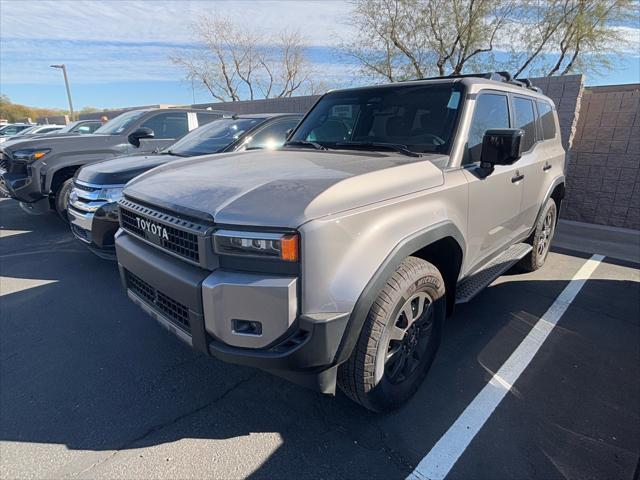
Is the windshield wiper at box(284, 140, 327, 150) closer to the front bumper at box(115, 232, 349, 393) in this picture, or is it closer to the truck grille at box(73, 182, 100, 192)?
the front bumper at box(115, 232, 349, 393)

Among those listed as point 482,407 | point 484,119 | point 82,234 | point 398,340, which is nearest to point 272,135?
point 82,234

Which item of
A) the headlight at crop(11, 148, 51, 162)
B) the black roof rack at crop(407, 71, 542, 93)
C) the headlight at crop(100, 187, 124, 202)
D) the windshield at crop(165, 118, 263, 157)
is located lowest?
the headlight at crop(100, 187, 124, 202)

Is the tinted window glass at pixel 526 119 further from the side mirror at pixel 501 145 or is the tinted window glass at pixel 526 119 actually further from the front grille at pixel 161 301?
the front grille at pixel 161 301

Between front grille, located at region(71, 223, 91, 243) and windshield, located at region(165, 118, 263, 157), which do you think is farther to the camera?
windshield, located at region(165, 118, 263, 157)

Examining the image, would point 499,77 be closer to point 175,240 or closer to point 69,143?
point 175,240

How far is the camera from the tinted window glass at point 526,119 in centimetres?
362

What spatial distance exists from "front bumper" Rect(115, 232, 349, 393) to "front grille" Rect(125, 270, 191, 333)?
0.09ft

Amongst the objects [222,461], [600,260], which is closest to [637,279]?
[600,260]

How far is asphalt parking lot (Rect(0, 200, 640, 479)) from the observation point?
2092 mm

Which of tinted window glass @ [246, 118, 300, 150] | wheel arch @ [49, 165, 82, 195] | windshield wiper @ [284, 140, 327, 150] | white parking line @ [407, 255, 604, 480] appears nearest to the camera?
white parking line @ [407, 255, 604, 480]

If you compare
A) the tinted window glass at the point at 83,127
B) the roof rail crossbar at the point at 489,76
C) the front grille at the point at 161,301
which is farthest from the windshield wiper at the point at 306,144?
the tinted window glass at the point at 83,127

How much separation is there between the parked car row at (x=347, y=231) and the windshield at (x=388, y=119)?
0.04 ft

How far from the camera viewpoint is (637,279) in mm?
4609

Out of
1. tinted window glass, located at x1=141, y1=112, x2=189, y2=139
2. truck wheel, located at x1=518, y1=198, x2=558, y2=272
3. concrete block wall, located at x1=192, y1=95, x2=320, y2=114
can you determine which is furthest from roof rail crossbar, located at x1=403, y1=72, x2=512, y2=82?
concrete block wall, located at x1=192, y1=95, x2=320, y2=114
